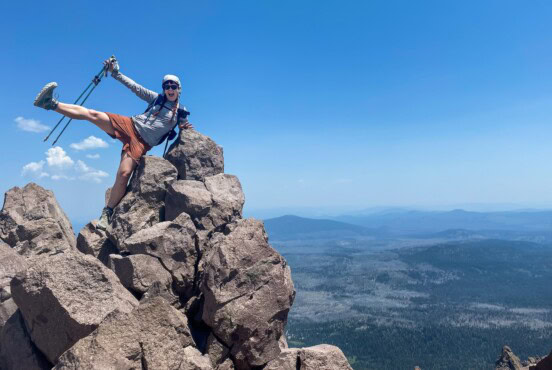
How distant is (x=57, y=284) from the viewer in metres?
11.8

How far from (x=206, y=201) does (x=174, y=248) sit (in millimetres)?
3040

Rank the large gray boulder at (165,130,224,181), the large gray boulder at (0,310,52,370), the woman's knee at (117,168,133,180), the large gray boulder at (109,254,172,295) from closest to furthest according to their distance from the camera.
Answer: the large gray boulder at (0,310,52,370) < the large gray boulder at (109,254,172,295) < the woman's knee at (117,168,133,180) < the large gray boulder at (165,130,224,181)

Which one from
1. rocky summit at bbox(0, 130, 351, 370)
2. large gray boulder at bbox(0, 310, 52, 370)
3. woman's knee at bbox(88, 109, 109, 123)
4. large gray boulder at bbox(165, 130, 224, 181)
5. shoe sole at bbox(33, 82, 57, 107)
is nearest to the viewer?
rocky summit at bbox(0, 130, 351, 370)

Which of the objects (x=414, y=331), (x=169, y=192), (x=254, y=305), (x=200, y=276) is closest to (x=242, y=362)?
(x=254, y=305)

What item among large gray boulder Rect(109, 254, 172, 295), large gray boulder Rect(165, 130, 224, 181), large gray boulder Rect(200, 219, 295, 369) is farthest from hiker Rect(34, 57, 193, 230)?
large gray boulder Rect(200, 219, 295, 369)

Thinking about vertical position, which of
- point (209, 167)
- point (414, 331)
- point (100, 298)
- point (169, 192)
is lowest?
point (414, 331)

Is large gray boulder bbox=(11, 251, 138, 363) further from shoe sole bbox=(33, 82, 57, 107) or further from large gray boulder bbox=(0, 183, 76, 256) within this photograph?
shoe sole bbox=(33, 82, 57, 107)

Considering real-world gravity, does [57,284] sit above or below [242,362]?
above

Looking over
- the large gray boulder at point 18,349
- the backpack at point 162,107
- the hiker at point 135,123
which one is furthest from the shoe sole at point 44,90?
the large gray boulder at point 18,349

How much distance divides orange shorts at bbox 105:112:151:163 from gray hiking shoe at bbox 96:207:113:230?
9.18ft

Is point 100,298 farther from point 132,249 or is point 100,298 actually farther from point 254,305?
point 254,305

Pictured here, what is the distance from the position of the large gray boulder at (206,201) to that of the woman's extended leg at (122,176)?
227 centimetres

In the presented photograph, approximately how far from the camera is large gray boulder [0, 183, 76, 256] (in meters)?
18.4

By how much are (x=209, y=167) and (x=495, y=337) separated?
197994 millimetres
